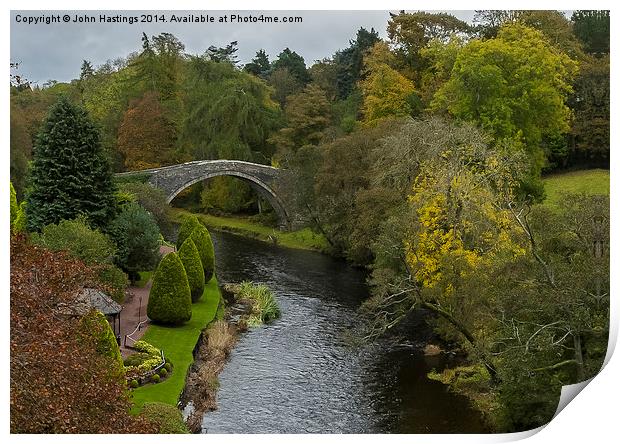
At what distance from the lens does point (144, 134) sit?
4766 centimetres

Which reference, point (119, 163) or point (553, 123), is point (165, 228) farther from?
point (553, 123)

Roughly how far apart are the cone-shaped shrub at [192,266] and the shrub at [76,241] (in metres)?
3.96

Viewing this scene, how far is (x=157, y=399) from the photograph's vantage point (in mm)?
20297

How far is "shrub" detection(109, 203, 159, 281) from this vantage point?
29656 mm

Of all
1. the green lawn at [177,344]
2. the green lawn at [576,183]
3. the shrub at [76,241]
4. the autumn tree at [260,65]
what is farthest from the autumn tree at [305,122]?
the shrub at [76,241]

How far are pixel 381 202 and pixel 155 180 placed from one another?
16.1 metres

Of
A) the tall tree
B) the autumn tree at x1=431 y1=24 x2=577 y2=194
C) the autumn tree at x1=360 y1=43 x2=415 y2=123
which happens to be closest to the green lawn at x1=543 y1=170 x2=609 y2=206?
the autumn tree at x1=431 y1=24 x2=577 y2=194

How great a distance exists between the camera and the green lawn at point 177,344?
67.3 ft

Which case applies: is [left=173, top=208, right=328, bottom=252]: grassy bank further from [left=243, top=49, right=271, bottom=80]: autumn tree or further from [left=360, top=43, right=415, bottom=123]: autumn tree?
[left=243, top=49, right=271, bottom=80]: autumn tree

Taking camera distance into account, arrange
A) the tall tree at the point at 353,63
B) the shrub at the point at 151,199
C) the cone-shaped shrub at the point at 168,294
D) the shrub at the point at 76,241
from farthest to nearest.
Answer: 1. the tall tree at the point at 353,63
2. the shrub at the point at 151,199
3. the cone-shaped shrub at the point at 168,294
4. the shrub at the point at 76,241

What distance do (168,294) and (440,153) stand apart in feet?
35.9

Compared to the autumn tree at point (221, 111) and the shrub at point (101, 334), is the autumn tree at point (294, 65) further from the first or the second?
the shrub at point (101, 334)

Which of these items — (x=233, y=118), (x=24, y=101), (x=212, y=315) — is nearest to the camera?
(x=212, y=315)

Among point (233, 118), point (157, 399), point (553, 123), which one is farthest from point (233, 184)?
point (157, 399)
